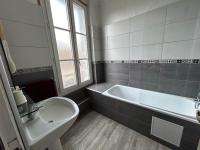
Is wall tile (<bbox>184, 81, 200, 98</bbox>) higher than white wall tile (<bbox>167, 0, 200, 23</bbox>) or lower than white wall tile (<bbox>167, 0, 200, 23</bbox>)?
lower

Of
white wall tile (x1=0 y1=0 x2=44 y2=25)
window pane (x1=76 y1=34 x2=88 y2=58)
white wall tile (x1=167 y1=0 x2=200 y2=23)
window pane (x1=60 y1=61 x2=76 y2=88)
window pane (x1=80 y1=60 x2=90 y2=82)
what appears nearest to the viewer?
white wall tile (x1=0 y1=0 x2=44 y2=25)

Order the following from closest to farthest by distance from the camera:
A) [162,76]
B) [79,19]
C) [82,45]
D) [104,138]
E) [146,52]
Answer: [104,138] < [162,76] < [146,52] < [79,19] < [82,45]

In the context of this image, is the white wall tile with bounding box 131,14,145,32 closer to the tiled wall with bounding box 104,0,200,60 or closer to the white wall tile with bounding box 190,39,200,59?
the tiled wall with bounding box 104,0,200,60

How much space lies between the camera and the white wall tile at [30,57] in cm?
119

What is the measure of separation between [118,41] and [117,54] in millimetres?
304

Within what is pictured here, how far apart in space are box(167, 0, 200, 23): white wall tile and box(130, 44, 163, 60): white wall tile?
459 millimetres

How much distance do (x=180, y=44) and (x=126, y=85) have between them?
4.22ft

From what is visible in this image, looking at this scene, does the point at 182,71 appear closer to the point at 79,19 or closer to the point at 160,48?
the point at 160,48

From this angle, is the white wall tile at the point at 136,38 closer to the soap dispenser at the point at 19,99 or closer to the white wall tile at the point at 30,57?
the white wall tile at the point at 30,57

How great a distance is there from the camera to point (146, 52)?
6.22 feet

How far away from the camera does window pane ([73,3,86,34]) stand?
6.66 ft

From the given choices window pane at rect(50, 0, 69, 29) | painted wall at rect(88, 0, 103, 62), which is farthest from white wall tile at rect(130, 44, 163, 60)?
window pane at rect(50, 0, 69, 29)

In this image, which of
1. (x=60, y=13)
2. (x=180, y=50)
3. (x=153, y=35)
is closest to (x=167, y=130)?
(x=180, y=50)

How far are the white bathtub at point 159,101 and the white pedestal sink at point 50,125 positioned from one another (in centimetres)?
98
